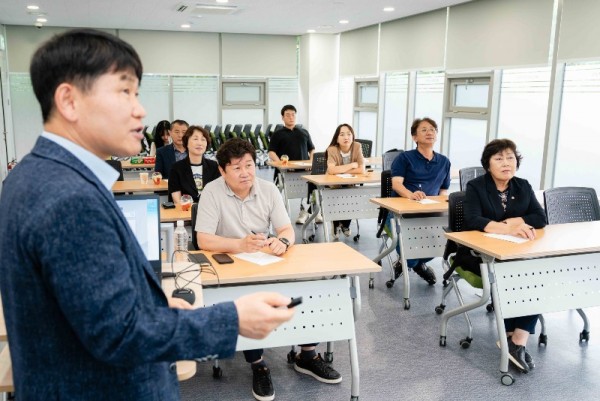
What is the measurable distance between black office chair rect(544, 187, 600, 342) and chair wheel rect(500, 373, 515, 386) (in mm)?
1588

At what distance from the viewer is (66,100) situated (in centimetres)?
94

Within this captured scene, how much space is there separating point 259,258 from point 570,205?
9.11ft

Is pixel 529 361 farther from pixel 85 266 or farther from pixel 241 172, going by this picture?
pixel 85 266

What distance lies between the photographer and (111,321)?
0.87m

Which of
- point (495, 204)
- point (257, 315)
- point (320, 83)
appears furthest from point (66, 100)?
point (320, 83)

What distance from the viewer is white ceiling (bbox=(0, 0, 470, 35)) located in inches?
316

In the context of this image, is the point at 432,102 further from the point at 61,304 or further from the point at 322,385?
the point at 61,304

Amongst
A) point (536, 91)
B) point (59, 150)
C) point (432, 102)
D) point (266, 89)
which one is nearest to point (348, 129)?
point (536, 91)

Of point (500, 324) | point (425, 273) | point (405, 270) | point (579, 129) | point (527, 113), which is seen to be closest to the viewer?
point (500, 324)

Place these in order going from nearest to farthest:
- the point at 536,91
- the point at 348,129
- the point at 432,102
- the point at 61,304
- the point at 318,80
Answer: the point at 61,304, the point at 348,129, the point at 536,91, the point at 432,102, the point at 318,80

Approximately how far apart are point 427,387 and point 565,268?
119 centimetres

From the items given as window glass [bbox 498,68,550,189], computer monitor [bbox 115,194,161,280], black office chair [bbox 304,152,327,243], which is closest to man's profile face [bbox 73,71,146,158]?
computer monitor [bbox 115,194,161,280]

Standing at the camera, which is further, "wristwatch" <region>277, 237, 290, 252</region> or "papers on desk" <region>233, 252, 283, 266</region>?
"wristwatch" <region>277, 237, 290, 252</region>

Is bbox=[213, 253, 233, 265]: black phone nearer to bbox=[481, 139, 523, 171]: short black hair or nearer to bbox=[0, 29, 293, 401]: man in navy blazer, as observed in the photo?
bbox=[0, 29, 293, 401]: man in navy blazer
